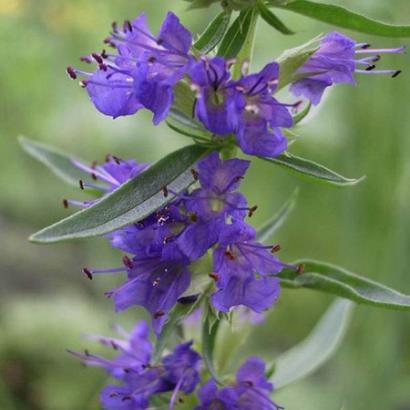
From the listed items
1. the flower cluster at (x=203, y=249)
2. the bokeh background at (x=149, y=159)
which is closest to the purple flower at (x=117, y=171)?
the flower cluster at (x=203, y=249)

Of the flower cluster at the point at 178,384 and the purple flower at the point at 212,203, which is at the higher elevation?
the purple flower at the point at 212,203

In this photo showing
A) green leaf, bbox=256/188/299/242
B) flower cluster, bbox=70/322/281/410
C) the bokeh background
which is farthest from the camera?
the bokeh background

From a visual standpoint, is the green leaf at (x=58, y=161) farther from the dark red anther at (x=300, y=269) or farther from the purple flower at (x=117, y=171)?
the dark red anther at (x=300, y=269)

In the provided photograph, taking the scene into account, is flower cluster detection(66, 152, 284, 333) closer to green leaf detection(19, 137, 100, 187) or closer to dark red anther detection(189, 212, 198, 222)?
dark red anther detection(189, 212, 198, 222)

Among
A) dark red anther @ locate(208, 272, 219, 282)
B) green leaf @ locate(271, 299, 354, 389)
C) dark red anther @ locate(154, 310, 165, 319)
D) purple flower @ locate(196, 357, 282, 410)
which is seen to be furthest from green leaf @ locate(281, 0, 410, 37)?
green leaf @ locate(271, 299, 354, 389)

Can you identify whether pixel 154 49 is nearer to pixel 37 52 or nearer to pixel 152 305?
pixel 152 305

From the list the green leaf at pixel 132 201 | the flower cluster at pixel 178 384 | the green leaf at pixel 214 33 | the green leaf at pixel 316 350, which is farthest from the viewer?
the green leaf at pixel 316 350
